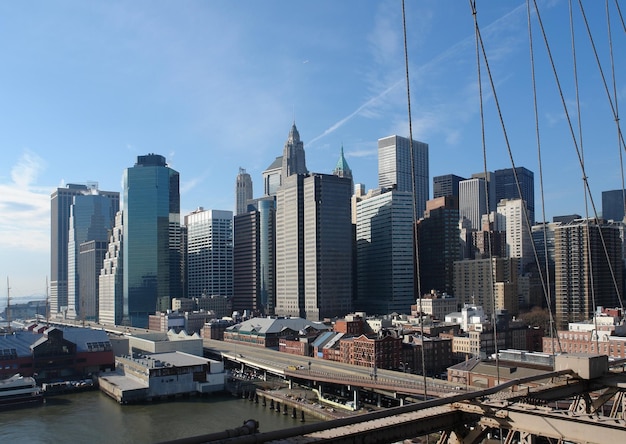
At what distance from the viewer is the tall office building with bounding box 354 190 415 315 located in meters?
101

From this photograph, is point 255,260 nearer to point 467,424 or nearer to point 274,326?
point 274,326

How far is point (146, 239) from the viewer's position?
380ft

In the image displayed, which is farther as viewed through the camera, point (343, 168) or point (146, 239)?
point (343, 168)

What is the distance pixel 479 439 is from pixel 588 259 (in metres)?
76.8

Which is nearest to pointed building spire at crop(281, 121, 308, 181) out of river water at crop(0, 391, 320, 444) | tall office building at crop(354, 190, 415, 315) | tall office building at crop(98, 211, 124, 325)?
tall office building at crop(98, 211, 124, 325)

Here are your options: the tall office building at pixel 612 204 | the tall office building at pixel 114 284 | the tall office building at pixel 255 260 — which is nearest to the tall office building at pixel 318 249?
the tall office building at pixel 255 260

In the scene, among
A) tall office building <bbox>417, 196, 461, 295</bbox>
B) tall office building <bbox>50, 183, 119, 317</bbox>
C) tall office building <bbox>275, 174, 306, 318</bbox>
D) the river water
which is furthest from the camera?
tall office building <bbox>50, 183, 119, 317</bbox>

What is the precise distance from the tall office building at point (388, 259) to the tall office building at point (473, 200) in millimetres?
73279

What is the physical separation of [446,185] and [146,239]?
339 feet

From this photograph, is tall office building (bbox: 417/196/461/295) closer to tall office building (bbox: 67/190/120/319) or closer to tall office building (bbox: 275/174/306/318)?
tall office building (bbox: 275/174/306/318)

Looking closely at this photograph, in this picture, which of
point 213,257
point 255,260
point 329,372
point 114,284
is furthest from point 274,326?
point 114,284

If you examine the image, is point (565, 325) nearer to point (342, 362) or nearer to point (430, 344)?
point (430, 344)

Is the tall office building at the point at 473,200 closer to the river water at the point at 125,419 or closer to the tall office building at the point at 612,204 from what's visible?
the tall office building at the point at 612,204

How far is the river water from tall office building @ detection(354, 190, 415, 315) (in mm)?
58006
